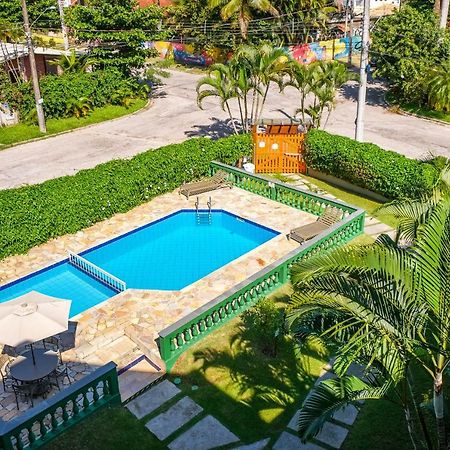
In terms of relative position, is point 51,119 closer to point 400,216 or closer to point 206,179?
point 206,179

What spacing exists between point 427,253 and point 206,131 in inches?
1110

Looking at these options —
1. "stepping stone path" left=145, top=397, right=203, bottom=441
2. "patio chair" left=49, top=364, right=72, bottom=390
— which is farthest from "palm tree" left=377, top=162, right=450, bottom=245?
"patio chair" left=49, top=364, right=72, bottom=390

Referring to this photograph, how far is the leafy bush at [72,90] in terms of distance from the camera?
35.2 metres

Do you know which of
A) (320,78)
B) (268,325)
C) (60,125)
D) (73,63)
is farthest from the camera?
(73,63)

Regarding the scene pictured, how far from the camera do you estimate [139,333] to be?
14.5m

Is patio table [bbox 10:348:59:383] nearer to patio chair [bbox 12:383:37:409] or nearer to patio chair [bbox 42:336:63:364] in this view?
patio chair [bbox 12:383:37:409]

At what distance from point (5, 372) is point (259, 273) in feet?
23.8

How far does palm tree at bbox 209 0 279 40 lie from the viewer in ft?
147

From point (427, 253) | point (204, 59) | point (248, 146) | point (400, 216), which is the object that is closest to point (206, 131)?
point (248, 146)

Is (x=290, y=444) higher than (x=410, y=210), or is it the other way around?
(x=410, y=210)

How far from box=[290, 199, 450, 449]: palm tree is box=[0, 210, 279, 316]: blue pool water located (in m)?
10.8

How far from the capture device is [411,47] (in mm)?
35844

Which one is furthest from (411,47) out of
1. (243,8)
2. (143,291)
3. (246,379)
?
(246,379)

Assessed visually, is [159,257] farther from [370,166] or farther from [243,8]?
[243,8]
